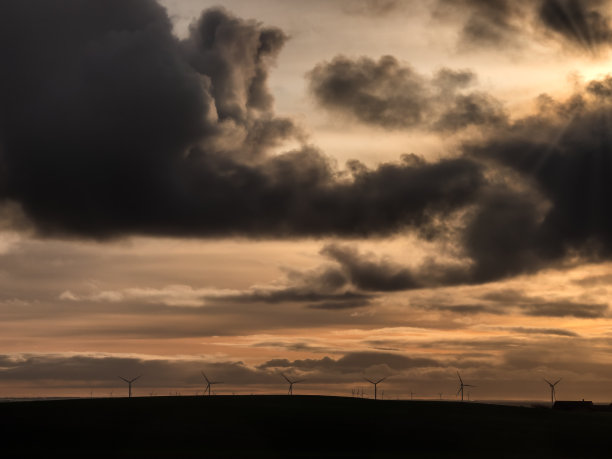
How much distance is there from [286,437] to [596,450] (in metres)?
53.3

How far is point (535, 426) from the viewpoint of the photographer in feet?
577

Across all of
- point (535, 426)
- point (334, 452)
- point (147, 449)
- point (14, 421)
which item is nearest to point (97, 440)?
point (147, 449)

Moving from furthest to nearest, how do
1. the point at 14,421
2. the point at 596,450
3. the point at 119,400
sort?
1. the point at 119,400
2. the point at 14,421
3. the point at 596,450

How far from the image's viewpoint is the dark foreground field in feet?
484

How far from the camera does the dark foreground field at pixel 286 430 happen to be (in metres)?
148


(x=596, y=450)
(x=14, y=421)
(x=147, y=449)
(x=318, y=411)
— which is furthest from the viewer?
(x=318, y=411)

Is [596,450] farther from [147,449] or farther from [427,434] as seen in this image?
[147,449]

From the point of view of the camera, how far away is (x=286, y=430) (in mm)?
163250

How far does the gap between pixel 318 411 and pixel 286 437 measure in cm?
2447

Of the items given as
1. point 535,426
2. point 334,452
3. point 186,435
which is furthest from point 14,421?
point 535,426

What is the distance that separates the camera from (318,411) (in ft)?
596

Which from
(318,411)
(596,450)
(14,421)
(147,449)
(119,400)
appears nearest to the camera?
(147,449)

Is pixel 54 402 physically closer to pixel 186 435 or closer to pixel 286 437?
pixel 186 435

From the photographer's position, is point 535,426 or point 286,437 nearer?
point 286,437
